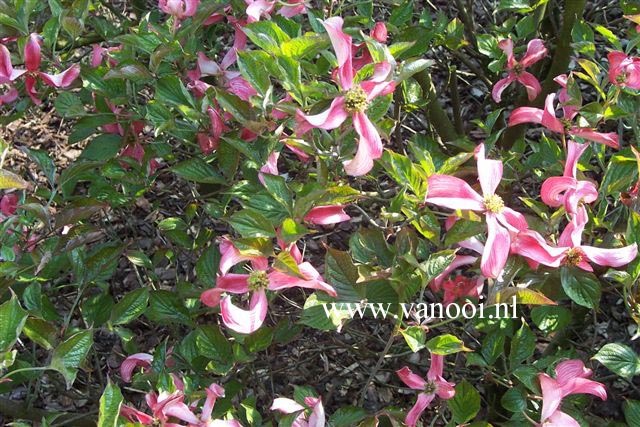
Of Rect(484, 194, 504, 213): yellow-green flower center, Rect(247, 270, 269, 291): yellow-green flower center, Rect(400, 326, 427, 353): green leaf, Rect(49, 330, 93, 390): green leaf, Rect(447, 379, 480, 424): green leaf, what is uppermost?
Rect(484, 194, 504, 213): yellow-green flower center

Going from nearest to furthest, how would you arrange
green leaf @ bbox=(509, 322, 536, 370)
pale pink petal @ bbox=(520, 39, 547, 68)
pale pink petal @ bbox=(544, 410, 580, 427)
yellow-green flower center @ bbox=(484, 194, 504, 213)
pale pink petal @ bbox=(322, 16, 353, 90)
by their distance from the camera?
pale pink petal @ bbox=(322, 16, 353, 90), yellow-green flower center @ bbox=(484, 194, 504, 213), pale pink petal @ bbox=(544, 410, 580, 427), green leaf @ bbox=(509, 322, 536, 370), pale pink petal @ bbox=(520, 39, 547, 68)

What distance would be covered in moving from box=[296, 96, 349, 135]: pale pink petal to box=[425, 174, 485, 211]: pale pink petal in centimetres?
15

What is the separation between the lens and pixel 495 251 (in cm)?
103

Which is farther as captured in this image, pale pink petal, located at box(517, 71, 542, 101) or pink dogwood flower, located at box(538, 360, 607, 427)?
pale pink petal, located at box(517, 71, 542, 101)

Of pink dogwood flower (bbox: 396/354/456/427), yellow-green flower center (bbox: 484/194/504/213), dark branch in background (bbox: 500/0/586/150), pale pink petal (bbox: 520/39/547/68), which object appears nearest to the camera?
yellow-green flower center (bbox: 484/194/504/213)

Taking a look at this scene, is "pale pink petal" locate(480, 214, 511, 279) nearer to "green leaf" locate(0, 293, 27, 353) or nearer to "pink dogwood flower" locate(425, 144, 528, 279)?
"pink dogwood flower" locate(425, 144, 528, 279)

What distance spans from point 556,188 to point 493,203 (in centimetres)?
14

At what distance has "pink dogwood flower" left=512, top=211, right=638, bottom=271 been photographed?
1057 millimetres

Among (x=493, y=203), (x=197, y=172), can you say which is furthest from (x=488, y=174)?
(x=197, y=172)

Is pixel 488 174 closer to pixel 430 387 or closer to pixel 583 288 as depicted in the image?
pixel 583 288

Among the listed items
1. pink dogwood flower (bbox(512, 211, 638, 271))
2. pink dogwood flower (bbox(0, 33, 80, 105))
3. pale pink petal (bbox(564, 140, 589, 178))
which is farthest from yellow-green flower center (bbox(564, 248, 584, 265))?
pink dogwood flower (bbox(0, 33, 80, 105))

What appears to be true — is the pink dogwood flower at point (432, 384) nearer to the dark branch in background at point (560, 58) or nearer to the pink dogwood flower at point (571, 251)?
the pink dogwood flower at point (571, 251)

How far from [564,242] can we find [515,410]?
1.14 feet

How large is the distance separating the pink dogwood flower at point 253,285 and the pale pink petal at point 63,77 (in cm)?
49
